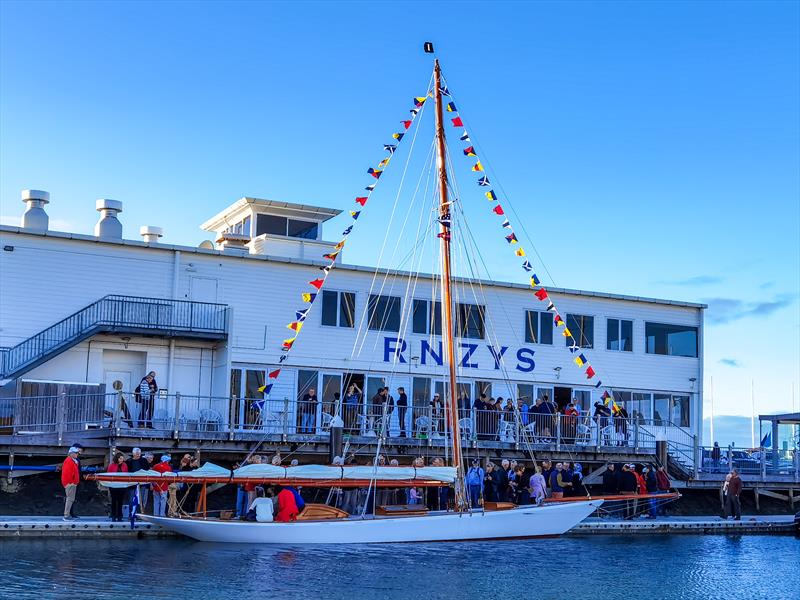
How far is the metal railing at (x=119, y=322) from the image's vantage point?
114 ft

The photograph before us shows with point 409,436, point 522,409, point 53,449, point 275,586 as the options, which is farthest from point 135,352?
point 275,586

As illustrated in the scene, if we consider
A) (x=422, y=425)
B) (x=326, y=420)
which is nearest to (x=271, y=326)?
(x=326, y=420)

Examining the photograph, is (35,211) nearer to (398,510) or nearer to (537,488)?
(398,510)

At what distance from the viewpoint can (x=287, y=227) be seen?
45.1 metres

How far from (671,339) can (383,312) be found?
12.9m

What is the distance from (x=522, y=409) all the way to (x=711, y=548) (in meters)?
9.46

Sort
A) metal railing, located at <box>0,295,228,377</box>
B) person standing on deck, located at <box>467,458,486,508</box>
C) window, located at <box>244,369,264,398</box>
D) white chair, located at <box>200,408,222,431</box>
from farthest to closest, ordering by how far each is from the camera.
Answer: window, located at <box>244,369,264,398</box> < metal railing, located at <box>0,295,228,377</box> < white chair, located at <box>200,408,222,431</box> < person standing on deck, located at <box>467,458,486,508</box>

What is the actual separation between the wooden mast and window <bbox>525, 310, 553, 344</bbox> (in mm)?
10275

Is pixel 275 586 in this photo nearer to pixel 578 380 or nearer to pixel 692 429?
pixel 578 380

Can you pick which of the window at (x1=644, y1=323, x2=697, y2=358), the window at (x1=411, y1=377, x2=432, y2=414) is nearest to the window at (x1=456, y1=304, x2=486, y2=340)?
the window at (x1=411, y1=377, x2=432, y2=414)

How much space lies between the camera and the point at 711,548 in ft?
104

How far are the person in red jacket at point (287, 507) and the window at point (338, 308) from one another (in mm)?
12133

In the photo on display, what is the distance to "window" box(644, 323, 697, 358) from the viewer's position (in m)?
46.0

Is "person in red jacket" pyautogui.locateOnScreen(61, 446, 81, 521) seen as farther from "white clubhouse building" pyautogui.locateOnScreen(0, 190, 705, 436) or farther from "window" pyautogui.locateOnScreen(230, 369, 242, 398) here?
"window" pyautogui.locateOnScreen(230, 369, 242, 398)
